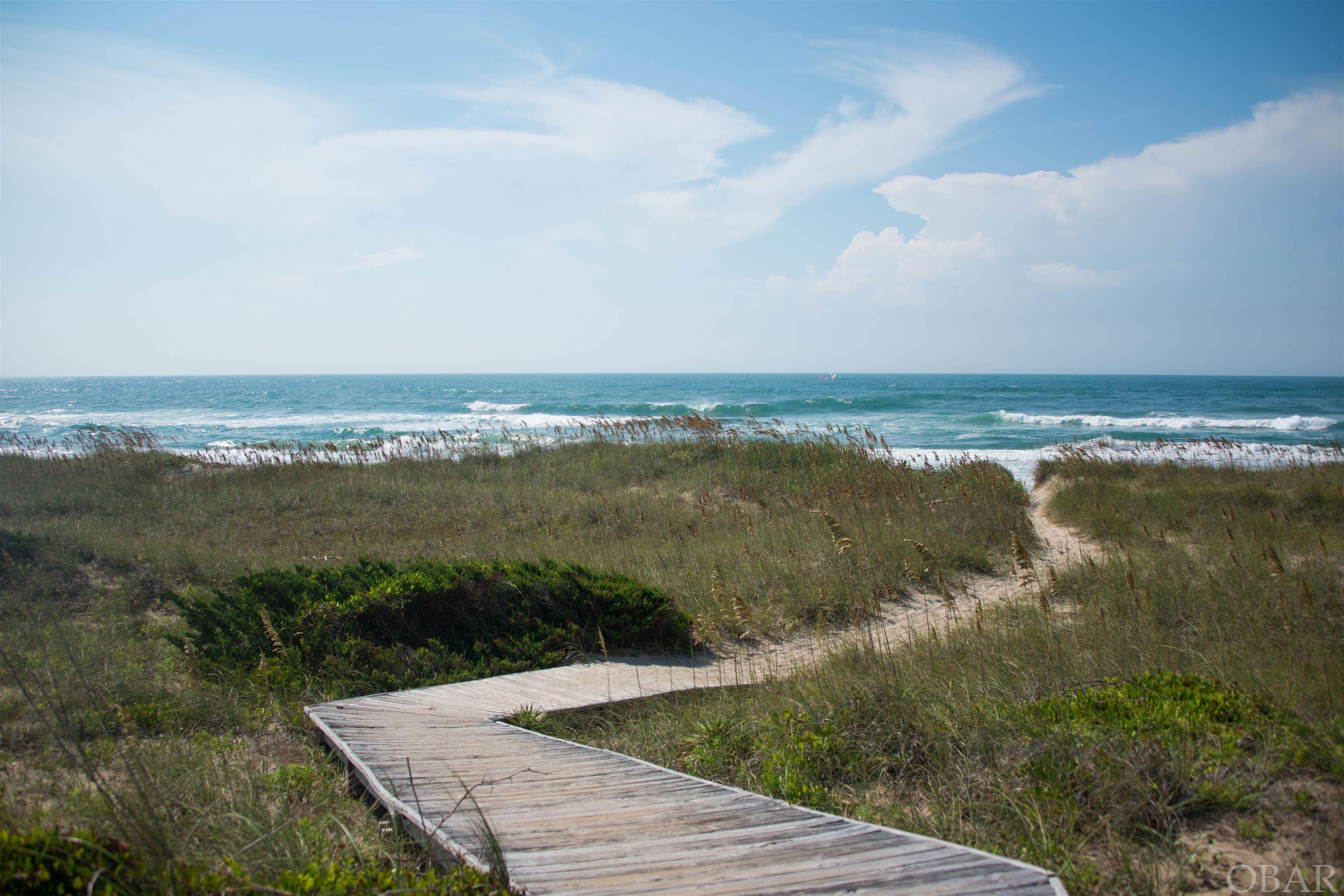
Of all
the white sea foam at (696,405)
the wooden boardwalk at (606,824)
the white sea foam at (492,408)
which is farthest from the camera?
the white sea foam at (492,408)

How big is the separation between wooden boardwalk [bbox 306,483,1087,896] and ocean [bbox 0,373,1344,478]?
43.1ft

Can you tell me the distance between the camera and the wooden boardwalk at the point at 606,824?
6.72 ft

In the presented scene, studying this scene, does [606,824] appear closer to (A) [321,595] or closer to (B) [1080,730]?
(B) [1080,730]

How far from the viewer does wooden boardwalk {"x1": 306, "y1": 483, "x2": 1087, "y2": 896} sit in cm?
205

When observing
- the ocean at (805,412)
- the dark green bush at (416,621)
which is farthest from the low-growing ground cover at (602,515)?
the ocean at (805,412)

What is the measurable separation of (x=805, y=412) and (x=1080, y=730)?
43.3 m

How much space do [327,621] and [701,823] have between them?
13.5 feet

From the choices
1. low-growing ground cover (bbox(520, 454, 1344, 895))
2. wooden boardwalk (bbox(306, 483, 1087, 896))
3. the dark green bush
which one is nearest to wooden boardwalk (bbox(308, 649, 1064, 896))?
wooden boardwalk (bbox(306, 483, 1087, 896))

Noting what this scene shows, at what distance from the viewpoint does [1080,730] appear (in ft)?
9.70

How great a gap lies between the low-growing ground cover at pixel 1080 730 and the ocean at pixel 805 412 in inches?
407

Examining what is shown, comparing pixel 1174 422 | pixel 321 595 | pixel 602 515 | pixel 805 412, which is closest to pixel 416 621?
pixel 321 595

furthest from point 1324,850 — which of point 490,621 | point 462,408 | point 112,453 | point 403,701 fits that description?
point 462,408

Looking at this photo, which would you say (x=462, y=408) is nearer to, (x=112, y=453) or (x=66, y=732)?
(x=112, y=453)

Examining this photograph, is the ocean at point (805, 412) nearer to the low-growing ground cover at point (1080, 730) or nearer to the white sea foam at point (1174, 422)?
the white sea foam at point (1174, 422)
